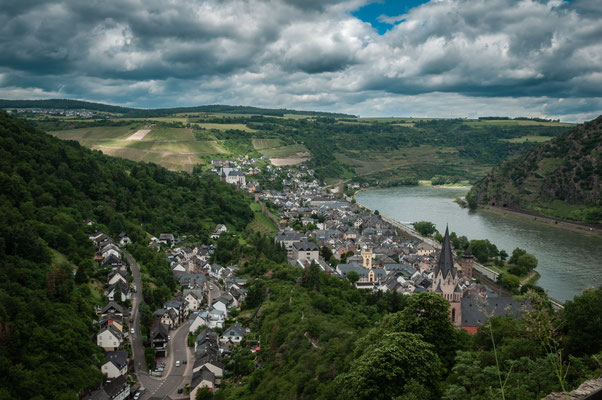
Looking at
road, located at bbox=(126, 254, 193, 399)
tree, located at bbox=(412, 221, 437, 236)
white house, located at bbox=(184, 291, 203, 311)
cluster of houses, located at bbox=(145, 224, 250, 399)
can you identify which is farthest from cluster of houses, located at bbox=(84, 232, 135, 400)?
tree, located at bbox=(412, 221, 437, 236)

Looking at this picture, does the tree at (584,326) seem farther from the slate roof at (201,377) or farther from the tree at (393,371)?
the slate roof at (201,377)

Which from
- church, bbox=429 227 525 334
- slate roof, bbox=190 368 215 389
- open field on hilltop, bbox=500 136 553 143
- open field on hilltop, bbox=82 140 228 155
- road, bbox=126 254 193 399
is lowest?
road, bbox=126 254 193 399

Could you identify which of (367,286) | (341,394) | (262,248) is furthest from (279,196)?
(341,394)

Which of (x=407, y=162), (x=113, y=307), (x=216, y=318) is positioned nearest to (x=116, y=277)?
(x=113, y=307)

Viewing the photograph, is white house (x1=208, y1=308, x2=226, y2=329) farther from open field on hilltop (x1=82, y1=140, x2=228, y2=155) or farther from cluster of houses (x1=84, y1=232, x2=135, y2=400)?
open field on hilltop (x1=82, y1=140, x2=228, y2=155)

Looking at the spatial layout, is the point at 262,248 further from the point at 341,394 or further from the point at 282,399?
the point at 341,394

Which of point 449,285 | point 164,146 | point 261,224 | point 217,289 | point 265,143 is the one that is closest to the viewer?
point 449,285

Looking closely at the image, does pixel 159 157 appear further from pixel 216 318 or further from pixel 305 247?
pixel 216 318
